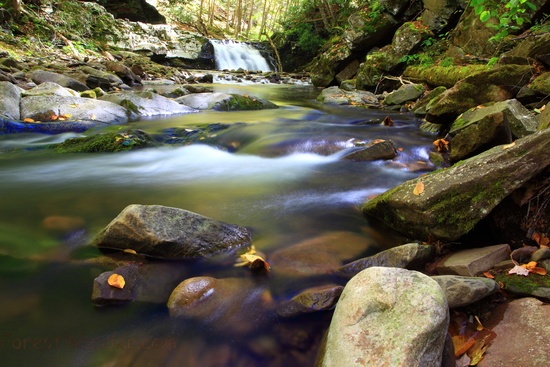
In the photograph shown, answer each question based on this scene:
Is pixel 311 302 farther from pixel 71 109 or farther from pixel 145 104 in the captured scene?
pixel 145 104

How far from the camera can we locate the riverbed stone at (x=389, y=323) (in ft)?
5.52

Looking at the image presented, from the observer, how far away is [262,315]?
2.46 m

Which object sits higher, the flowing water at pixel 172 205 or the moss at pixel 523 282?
the moss at pixel 523 282

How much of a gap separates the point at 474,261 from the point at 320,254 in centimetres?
119

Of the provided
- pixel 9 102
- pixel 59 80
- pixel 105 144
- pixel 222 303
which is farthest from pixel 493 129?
pixel 59 80

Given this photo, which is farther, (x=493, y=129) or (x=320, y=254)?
(x=493, y=129)

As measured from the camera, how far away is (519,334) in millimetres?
1942

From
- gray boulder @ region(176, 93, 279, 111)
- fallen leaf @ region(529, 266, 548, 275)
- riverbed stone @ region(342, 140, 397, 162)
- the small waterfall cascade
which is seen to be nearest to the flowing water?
riverbed stone @ region(342, 140, 397, 162)

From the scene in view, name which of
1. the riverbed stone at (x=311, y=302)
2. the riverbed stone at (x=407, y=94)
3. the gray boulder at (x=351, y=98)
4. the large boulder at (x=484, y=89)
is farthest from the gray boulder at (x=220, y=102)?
the riverbed stone at (x=311, y=302)

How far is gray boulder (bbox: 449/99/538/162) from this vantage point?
430 centimetres

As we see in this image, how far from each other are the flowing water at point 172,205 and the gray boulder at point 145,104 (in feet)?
4.04

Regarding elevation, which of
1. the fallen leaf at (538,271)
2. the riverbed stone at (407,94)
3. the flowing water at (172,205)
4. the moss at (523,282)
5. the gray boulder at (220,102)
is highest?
the riverbed stone at (407,94)

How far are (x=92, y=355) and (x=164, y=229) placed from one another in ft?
3.42

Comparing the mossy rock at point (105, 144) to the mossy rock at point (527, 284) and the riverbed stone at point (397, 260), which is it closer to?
the riverbed stone at point (397, 260)
